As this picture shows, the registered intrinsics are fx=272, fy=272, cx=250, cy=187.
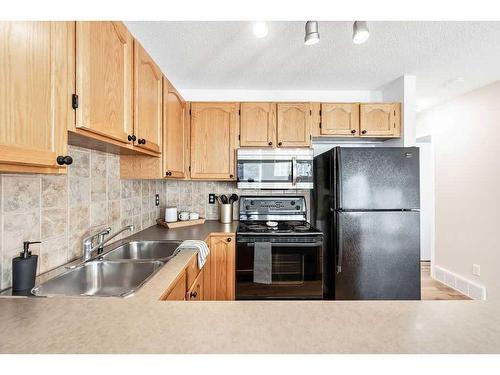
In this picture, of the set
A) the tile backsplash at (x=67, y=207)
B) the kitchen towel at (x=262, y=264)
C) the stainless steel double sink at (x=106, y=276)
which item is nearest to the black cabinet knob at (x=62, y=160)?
the tile backsplash at (x=67, y=207)

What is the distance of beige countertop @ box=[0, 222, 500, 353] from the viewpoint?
596mm

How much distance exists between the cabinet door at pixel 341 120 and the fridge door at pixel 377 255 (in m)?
0.87

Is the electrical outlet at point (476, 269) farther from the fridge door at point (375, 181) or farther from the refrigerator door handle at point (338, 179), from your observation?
the refrigerator door handle at point (338, 179)

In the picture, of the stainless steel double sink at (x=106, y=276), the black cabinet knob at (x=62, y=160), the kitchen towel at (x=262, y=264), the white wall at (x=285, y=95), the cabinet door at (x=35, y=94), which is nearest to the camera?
the cabinet door at (x=35, y=94)

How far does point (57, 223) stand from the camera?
1337 mm

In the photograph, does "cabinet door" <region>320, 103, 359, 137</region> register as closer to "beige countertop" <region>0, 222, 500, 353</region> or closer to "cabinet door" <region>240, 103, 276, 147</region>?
"cabinet door" <region>240, 103, 276, 147</region>

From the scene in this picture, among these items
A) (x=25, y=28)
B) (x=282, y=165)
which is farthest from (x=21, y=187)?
(x=282, y=165)

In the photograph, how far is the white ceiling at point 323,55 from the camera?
72.1 inches

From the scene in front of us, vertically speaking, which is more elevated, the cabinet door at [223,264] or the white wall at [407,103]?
the white wall at [407,103]

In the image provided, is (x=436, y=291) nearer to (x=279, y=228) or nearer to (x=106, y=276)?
(x=279, y=228)

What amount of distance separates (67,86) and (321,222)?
7.44ft

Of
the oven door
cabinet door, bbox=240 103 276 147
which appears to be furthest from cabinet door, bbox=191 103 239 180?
the oven door

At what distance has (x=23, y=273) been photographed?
997mm

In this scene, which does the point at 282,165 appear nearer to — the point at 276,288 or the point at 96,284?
the point at 276,288
